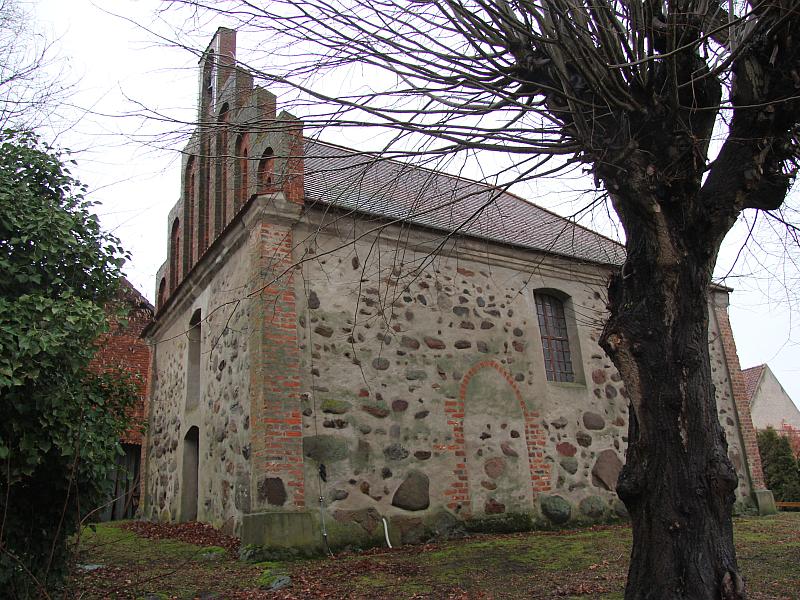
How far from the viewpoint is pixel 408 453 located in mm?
8883

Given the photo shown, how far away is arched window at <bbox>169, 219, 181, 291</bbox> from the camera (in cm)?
1338

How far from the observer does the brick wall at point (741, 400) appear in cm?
1287

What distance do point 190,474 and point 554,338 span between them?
6820 mm

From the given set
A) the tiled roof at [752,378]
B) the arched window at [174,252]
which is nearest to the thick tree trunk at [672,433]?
the arched window at [174,252]

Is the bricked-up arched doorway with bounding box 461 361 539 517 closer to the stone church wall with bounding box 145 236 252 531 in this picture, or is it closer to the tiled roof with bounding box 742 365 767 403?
the stone church wall with bounding box 145 236 252 531

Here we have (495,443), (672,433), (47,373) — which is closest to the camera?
(672,433)

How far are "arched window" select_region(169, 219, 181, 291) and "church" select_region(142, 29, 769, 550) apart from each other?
2.60 feet

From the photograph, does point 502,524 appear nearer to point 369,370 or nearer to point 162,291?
point 369,370

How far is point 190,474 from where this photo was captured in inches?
432

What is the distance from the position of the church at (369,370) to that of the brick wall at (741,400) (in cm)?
23

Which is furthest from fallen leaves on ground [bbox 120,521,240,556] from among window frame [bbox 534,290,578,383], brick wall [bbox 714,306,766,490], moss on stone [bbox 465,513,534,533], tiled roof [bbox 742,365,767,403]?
tiled roof [bbox 742,365,767,403]

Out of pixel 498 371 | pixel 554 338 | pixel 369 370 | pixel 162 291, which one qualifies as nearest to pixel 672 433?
pixel 369 370

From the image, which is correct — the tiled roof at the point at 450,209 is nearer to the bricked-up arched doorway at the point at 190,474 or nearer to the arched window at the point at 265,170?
the arched window at the point at 265,170

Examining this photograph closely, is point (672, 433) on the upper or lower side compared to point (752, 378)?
lower
